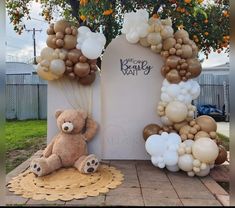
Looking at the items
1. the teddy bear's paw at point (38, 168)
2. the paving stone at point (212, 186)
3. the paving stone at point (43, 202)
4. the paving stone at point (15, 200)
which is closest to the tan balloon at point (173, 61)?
the paving stone at point (212, 186)

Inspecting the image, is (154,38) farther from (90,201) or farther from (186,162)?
(90,201)

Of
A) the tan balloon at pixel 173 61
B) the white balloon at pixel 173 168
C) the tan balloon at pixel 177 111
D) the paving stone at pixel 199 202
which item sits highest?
the tan balloon at pixel 173 61

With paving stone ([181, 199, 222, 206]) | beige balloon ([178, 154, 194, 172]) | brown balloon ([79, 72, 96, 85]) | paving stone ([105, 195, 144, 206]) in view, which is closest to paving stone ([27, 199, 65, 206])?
paving stone ([105, 195, 144, 206])

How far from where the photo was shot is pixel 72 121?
4.98 metres

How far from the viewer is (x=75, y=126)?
4984 mm

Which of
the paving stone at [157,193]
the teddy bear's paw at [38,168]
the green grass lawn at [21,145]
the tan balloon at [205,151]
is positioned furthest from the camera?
the green grass lawn at [21,145]

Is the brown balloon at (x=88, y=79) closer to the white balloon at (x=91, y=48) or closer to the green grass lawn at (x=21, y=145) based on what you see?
the white balloon at (x=91, y=48)

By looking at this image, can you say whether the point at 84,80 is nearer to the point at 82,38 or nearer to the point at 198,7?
the point at 82,38

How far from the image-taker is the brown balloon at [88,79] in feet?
18.1

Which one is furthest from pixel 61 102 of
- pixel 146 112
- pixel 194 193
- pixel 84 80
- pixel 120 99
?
pixel 194 193

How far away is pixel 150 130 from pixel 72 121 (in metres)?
1.48

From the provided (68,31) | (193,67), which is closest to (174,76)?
(193,67)

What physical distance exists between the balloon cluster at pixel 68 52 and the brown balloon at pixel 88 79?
132mm

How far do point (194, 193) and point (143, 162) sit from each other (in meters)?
1.80
